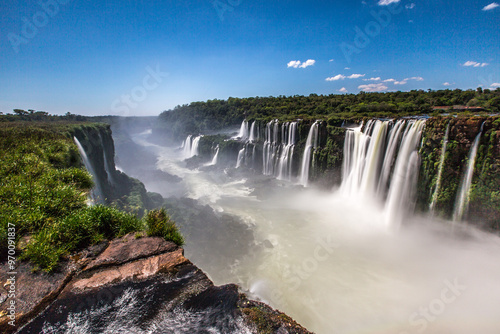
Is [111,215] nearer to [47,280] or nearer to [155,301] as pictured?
[47,280]

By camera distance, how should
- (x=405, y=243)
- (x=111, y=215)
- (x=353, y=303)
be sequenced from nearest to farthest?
(x=111, y=215) → (x=353, y=303) → (x=405, y=243)

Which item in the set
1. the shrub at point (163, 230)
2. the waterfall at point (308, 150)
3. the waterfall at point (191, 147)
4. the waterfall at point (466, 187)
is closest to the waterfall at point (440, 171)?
the waterfall at point (466, 187)

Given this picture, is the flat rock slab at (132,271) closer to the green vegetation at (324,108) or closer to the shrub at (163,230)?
the shrub at (163,230)

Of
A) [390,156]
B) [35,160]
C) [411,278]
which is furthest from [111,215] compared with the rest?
[390,156]

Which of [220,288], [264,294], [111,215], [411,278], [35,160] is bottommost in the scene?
[264,294]

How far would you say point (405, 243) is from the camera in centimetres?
1328

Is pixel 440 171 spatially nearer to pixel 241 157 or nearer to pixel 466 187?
pixel 466 187

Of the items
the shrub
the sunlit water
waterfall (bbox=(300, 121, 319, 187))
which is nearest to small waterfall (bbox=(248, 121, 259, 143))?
waterfall (bbox=(300, 121, 319, 187))

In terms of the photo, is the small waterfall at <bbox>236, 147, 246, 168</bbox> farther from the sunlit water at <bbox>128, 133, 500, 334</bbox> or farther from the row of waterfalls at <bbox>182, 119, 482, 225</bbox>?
the sunlit water at <bbox>128, 133, 500, 334</bbox>

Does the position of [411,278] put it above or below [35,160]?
below

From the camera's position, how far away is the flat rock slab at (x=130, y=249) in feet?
12.0

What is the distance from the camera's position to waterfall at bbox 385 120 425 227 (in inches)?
579

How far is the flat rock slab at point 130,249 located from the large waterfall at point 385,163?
55.0 feet

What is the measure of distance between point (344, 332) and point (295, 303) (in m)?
2.12
